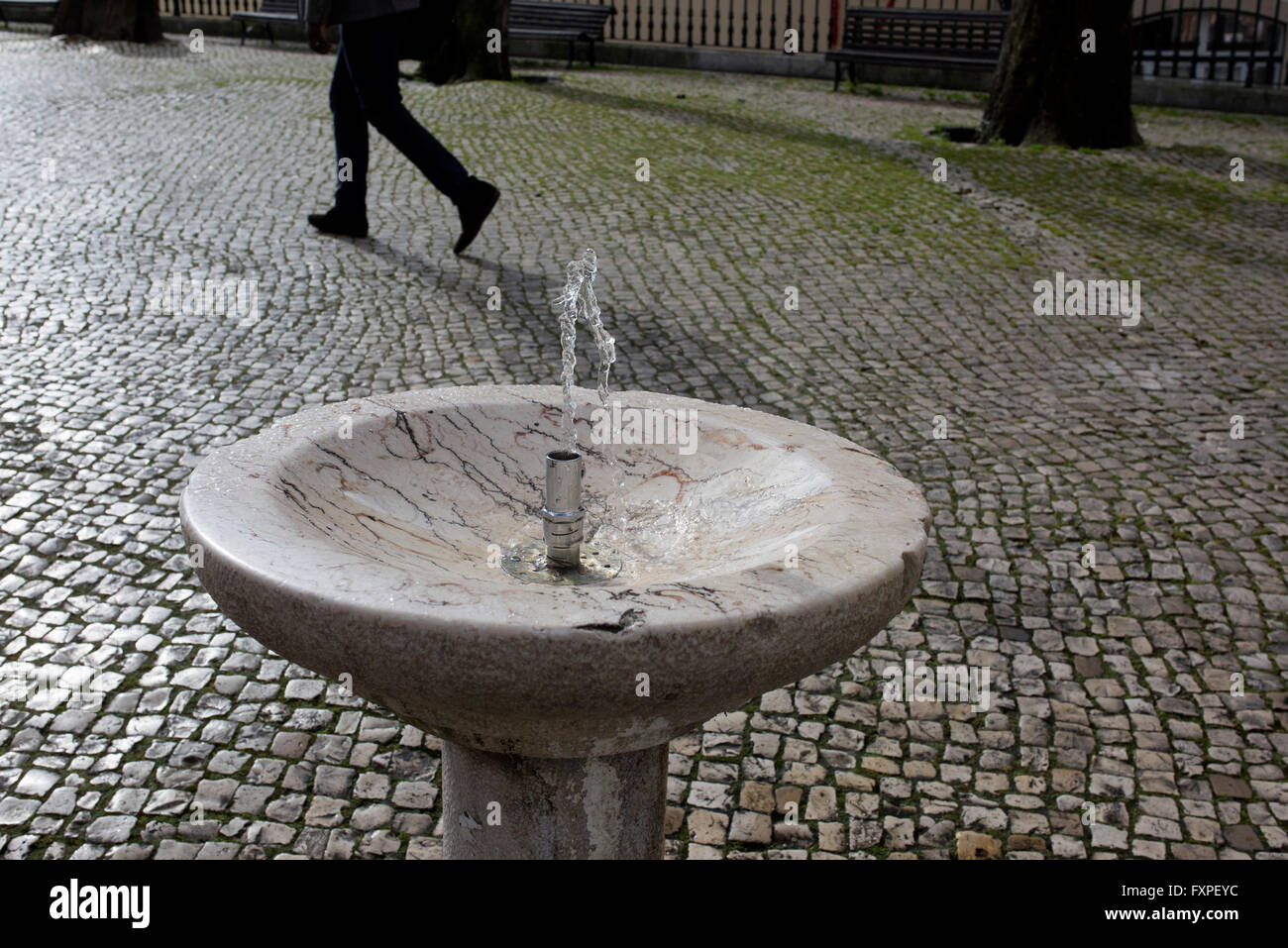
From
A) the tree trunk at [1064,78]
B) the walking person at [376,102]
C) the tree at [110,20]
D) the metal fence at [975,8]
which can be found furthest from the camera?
the tree at [110,20]

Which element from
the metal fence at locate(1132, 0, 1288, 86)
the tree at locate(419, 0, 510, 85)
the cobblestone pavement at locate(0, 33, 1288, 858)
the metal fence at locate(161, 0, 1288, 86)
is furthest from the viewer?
the metal fence at locate(161, 0, 1288, 86)

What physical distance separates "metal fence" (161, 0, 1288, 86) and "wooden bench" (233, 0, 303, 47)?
136 cm

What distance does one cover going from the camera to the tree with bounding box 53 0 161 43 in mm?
17156

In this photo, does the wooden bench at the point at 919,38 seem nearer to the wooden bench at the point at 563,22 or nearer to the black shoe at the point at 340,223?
the wooden bench at the point at 563,22

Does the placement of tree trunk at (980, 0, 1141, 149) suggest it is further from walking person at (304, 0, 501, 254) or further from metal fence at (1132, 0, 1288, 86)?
walking person at (304, 0, 501, 254)

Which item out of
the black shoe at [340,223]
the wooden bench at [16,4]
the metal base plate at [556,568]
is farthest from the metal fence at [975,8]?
the metal base plate at [556,568]

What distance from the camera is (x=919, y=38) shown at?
51.0ft

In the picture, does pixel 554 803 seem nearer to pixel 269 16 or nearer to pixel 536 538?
pixel 536 538

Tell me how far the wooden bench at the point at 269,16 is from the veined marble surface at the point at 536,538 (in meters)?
15.5

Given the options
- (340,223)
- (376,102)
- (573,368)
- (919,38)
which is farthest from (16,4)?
(573,368)

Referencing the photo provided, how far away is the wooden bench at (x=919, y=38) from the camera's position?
1518 cm

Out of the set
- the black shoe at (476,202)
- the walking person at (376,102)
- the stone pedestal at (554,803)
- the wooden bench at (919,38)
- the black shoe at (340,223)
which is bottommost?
the stone pedestal at (554,803)

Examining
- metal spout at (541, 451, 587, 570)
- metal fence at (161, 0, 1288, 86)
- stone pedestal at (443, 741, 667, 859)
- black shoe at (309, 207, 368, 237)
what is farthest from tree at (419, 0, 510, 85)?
stone pedestal at (443, 741, 667, 859)

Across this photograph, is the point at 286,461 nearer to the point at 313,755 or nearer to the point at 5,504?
the point at 313,755
